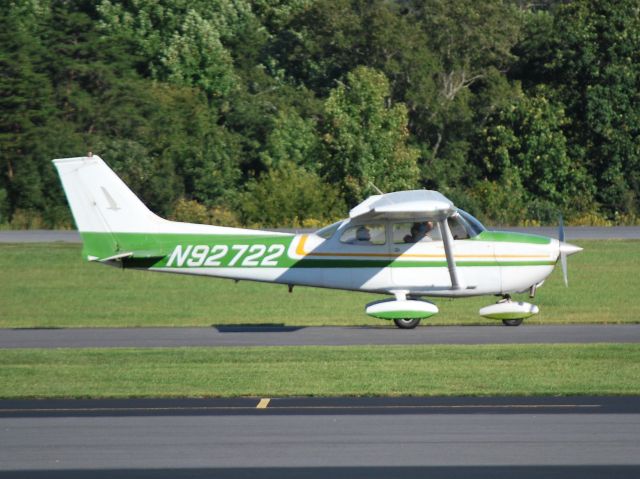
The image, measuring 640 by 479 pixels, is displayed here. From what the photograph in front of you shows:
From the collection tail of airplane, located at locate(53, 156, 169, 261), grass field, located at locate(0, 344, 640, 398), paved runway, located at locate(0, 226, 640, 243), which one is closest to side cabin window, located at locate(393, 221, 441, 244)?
grass field, located at locate(0, 344, 640, 398)

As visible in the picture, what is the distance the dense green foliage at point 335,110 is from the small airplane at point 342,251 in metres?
18.8

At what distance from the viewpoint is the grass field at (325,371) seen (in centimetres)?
1235

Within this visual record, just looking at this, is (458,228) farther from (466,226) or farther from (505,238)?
(505,238)

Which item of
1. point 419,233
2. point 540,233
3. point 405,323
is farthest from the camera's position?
point 540,233

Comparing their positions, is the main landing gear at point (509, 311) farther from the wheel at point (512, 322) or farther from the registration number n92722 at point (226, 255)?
the registration number n92722 at point (226, 255)

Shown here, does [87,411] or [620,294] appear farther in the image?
[620,294]

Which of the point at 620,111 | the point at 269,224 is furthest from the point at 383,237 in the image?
the point at 620,111

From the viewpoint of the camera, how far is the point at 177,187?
38469mm

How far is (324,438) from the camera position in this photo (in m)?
10.1

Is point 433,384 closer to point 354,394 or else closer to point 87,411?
point 354,394

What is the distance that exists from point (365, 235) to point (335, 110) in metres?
22.0

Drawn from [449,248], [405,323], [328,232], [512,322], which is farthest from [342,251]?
[512,322]

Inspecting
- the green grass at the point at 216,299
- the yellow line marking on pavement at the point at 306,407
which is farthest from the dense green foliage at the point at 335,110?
the yellow line marking on pavement at the point at 306,407

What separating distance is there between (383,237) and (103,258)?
13.8ft
